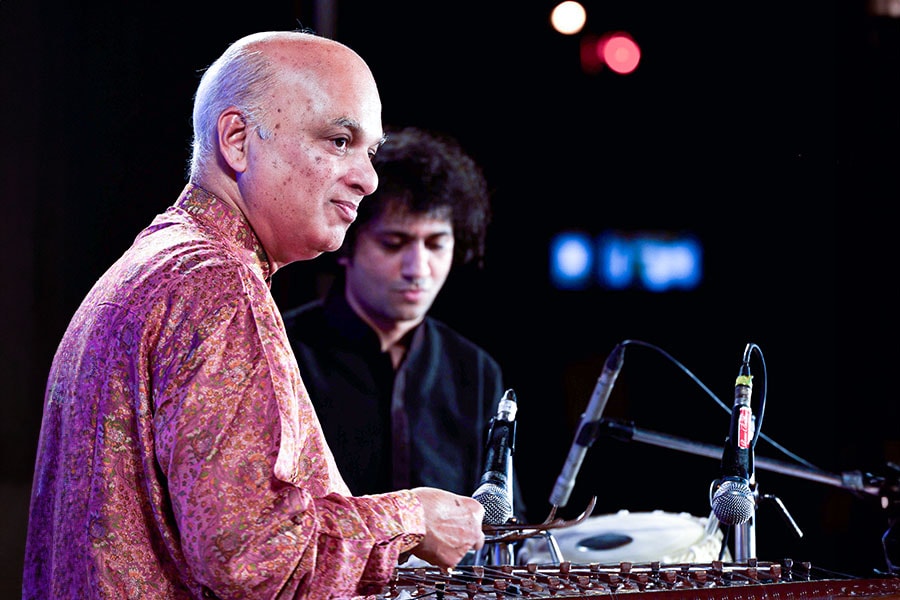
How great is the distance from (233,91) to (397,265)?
5.62 feet

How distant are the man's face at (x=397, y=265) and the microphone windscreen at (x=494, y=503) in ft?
4.94

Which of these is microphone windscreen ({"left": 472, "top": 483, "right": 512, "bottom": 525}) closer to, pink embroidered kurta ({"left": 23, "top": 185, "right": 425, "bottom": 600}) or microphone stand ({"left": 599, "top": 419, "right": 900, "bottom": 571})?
pink embroidered kurta ({"left": 23, "top": 185, "right": 425, "bottom": 600})

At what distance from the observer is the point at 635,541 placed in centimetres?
352

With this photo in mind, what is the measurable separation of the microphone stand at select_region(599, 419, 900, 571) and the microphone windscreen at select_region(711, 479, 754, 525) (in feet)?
0.92

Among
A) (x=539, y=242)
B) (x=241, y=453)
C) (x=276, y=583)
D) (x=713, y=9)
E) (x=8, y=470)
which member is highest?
(x=713, y=9)

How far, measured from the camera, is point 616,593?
194 centimetres

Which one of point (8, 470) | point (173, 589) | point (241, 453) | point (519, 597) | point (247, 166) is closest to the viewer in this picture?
point (241, 453)

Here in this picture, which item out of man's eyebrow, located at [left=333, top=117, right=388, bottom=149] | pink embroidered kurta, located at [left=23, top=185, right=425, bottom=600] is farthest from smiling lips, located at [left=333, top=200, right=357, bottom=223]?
pink embroidered kurta, located at [left=23, top=185, right=425, bottom=600]

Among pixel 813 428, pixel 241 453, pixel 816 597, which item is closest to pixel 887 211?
pixel 813 428

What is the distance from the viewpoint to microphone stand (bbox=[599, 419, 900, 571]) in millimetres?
2713

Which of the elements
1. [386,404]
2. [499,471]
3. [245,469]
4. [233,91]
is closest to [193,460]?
[245,469]

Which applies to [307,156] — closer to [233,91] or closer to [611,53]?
[233,91]

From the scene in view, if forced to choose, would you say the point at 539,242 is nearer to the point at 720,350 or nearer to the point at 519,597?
the point at 720,350

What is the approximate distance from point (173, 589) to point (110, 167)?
2199 millimetres
